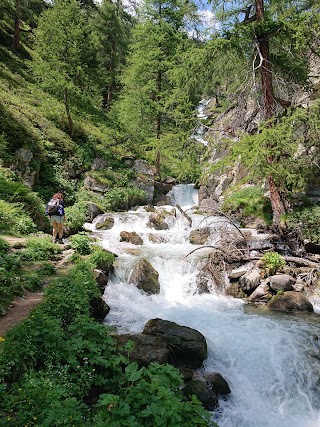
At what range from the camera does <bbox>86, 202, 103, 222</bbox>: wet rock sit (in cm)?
1550

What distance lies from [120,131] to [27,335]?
23.0 metres

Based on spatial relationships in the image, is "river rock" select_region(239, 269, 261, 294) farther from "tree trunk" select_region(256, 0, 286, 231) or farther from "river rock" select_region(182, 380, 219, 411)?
"river rock" select_region(182, 380, 219, 411)

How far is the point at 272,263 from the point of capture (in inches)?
383

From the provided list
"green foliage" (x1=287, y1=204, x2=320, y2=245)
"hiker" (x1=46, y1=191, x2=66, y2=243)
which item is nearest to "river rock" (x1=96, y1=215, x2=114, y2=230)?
"hiker" (x1=46, y1=191, x2=66, y2=243)

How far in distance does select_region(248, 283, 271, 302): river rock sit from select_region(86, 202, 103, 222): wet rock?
31.2 feet

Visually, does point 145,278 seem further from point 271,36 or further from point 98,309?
point 271,36

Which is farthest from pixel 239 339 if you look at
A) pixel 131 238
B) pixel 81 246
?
pixel 131 238

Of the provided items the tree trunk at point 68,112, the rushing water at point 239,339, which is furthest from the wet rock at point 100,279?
the tree trunk at point 68,112

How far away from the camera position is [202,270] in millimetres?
10109

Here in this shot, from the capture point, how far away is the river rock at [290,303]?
26.7ft

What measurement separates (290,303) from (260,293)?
3.07ft

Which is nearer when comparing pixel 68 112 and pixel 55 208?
pixel 55 208

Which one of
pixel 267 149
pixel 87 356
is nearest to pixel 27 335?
pixel 87 356

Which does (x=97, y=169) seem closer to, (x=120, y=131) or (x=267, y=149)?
(x=120, y=131)
